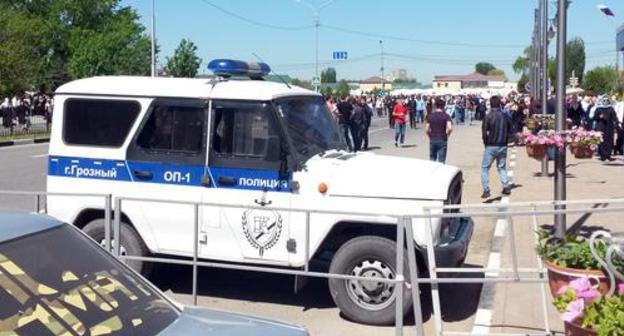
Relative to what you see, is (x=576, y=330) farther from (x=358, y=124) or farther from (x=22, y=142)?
(x=22, y=142)

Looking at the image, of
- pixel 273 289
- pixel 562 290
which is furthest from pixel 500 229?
pixel 562 290

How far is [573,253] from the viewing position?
4641mm

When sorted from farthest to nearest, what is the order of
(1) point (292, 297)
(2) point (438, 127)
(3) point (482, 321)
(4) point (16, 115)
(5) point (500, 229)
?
1. (4) point (16, 115)
2. (2) point (438, 127)
3. (5) point (500, 229)
4. (1) point (292, 297)
5. (3) point (482, 321)

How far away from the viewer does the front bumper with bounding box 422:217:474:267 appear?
6488 millimetres

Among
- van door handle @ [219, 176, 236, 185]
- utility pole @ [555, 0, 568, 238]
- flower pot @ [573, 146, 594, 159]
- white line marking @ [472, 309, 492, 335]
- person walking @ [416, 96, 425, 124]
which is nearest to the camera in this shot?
white line marking @ [472, 309, 492, 335]

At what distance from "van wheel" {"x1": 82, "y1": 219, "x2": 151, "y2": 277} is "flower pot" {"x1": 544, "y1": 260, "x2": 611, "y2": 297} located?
3.92 meters

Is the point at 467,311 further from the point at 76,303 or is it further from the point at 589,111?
the point at 589,111

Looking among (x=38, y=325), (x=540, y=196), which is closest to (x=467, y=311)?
(x=38, y=325)

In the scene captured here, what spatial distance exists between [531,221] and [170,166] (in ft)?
19.2

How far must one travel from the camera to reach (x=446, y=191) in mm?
6598

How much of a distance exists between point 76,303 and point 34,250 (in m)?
0.28

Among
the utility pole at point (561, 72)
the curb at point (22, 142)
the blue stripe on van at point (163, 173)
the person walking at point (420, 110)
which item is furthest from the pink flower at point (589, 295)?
the person walking at point (420, 110)

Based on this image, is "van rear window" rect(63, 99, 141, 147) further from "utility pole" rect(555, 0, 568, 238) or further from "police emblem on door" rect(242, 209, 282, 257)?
"utility pole" rect(555, 0, 568, 238)

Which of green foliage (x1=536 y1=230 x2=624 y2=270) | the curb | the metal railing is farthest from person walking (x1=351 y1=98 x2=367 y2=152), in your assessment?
green foliage (x1=536 y1=230 x2=624 y2=270)
